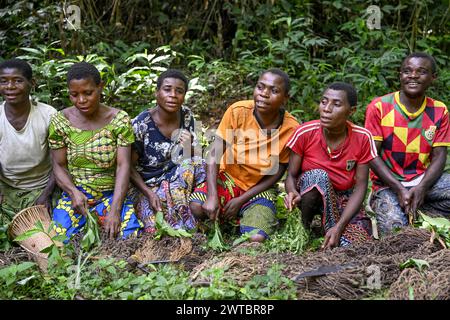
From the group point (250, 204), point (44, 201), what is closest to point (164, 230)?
point (250, 204)

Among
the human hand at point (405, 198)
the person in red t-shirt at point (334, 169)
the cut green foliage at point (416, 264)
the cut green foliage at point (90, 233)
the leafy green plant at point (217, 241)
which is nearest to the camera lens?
the cut green foliage at point (416, 264)

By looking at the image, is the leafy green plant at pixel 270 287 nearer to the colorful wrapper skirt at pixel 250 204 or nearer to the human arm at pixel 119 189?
the colorful wrapper skirt at pixel 250 204

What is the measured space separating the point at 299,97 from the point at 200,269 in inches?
130

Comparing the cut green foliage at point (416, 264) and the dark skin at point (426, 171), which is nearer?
the cut green foliage at point (416, 264)

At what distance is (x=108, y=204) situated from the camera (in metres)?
4.03

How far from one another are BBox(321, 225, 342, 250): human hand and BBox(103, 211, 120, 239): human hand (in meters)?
1.35

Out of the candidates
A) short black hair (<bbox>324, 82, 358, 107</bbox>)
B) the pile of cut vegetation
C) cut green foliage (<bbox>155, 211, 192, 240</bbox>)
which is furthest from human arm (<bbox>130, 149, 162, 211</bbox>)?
short black hair (<bbox>324, 82, 358, 107</bbox>)

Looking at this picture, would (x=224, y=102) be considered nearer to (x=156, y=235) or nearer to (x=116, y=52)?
(x=116, y=52)

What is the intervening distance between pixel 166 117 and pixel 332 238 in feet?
4.75

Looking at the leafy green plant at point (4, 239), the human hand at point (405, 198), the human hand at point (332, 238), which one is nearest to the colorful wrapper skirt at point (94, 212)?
the leafy green plant at point (4, 239)

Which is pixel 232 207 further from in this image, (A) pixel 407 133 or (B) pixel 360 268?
→ (A) pixel 407 133

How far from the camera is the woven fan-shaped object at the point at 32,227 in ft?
11.5

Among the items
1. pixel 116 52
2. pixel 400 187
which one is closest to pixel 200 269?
pixel 400 187
